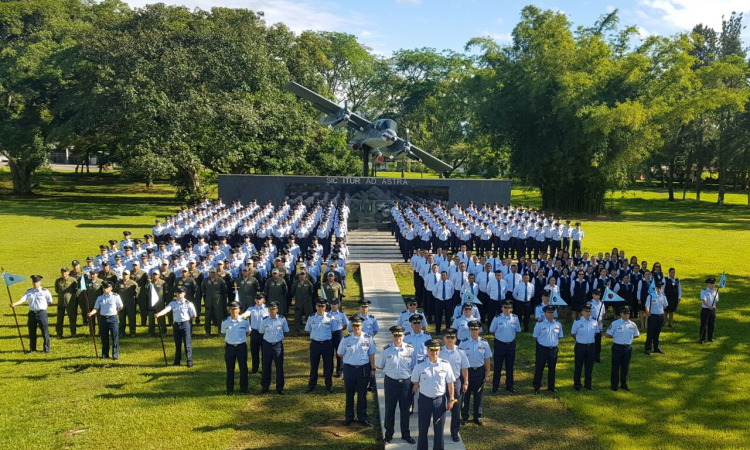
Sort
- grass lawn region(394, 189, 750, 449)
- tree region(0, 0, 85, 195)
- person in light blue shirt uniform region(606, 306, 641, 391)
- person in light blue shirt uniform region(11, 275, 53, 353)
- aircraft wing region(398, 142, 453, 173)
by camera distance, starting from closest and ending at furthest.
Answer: grass lawn region(394, 189, 750, 449), person in light blue shirt uniform region(606, 306, 641, 391), person in light blue shirt uniform region(11, 275, 53, 353), aircraft wing region(398, 142, 453, 173), tree region(0, 0, 85, 195)

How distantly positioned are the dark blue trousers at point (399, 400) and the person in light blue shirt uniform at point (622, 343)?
147 inches

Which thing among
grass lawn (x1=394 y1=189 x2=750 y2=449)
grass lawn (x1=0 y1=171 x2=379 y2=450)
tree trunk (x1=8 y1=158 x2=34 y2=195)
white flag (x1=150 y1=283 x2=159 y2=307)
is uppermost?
tree trunk (x1=8 y1=158 x2=34 y2=195)

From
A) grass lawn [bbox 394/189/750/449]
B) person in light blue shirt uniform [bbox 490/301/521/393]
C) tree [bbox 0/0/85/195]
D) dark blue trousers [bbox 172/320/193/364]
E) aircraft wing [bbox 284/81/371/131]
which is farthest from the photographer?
tree [bbox 0/0/85/195]

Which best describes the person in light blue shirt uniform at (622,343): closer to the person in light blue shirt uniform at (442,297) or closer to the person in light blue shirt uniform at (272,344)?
the person in light blue shirt uniform at (442,297)

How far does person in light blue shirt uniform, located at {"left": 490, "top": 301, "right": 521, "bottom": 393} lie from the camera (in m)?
8.75

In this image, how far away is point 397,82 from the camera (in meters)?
62.5

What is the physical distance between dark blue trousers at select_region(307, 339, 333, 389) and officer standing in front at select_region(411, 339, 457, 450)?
233 cm

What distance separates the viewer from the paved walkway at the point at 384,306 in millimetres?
7441

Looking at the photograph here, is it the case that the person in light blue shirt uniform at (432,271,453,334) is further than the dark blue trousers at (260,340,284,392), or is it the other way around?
the person in light blue shirt uniform at (432,271,453,334)

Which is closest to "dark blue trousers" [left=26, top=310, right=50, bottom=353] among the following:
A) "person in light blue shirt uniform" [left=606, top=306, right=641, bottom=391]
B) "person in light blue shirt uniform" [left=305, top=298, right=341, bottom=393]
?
"person in light blue shirt uniform" [left=305, top=298, right=341, bottom=393]

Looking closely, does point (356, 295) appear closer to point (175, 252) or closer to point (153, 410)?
point (175, 252)

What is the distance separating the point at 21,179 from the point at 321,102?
29.9 metres

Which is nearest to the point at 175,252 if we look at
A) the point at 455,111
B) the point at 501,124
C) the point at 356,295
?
the point at 356,295

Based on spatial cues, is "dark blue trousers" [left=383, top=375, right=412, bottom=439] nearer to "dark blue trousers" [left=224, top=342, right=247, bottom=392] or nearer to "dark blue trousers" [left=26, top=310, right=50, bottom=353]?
"dark blue trousers" [left=224, top=342, right=247, bottom=392]
